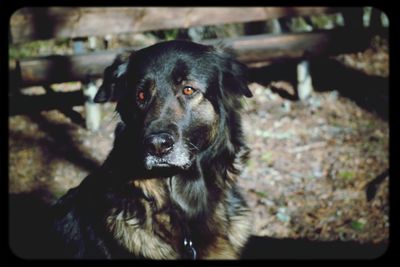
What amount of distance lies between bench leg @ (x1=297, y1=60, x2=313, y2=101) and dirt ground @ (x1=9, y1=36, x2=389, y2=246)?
0.15 metres

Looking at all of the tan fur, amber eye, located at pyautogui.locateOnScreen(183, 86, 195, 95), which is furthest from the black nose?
amber eye, located at pyautogui.locateOnScreen(183, 86, 195, 95)

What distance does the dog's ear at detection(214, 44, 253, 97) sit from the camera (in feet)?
12.6

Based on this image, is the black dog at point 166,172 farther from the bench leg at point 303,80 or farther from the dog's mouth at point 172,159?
the bench leg at point 303,80

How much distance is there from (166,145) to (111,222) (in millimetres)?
700

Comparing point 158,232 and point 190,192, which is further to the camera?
point 190,192

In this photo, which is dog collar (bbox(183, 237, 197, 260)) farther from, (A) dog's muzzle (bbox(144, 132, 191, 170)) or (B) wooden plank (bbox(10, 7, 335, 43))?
(B) wooden plank (bbox(10, 7, 335, 43))

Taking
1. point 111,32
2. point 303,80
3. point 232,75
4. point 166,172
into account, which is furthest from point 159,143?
point 303,80

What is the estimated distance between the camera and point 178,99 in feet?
11.7

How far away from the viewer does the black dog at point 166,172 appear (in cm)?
346

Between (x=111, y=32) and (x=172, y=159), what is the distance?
419cm

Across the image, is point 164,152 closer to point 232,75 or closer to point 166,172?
point 166,172
